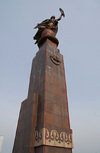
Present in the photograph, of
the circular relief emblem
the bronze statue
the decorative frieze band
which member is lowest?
the decorative frieze band

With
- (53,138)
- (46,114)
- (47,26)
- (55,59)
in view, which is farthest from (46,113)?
(47,26)

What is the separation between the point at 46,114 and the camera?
12148 mm

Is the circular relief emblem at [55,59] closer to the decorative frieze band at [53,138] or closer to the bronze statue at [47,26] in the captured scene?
the bronze statue at [47,26]

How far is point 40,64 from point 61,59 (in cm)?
349

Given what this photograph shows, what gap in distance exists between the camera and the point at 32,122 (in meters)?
12.1

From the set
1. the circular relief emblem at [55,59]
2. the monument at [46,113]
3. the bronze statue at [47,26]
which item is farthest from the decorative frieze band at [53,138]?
the bronze statue at [47,26]

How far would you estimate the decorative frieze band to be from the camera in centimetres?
1080

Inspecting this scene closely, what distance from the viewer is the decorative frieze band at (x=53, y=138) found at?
10.8 meters

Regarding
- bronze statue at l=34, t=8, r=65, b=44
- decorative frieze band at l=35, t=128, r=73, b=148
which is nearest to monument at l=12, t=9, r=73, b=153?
decorative frieze band at l=35, t=128, r=73, b=148

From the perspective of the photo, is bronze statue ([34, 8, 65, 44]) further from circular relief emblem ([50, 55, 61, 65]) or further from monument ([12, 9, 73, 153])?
circular relief emblem ([50, 55, 61, 65])

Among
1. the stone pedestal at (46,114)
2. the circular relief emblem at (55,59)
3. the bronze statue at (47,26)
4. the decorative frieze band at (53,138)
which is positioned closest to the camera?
the decorative frieze band at (53,138)

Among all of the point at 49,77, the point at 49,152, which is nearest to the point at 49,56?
the point at 49,77

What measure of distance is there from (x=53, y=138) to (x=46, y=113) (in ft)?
7.24

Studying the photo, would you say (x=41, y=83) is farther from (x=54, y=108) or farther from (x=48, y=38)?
(x=48, y=38)
